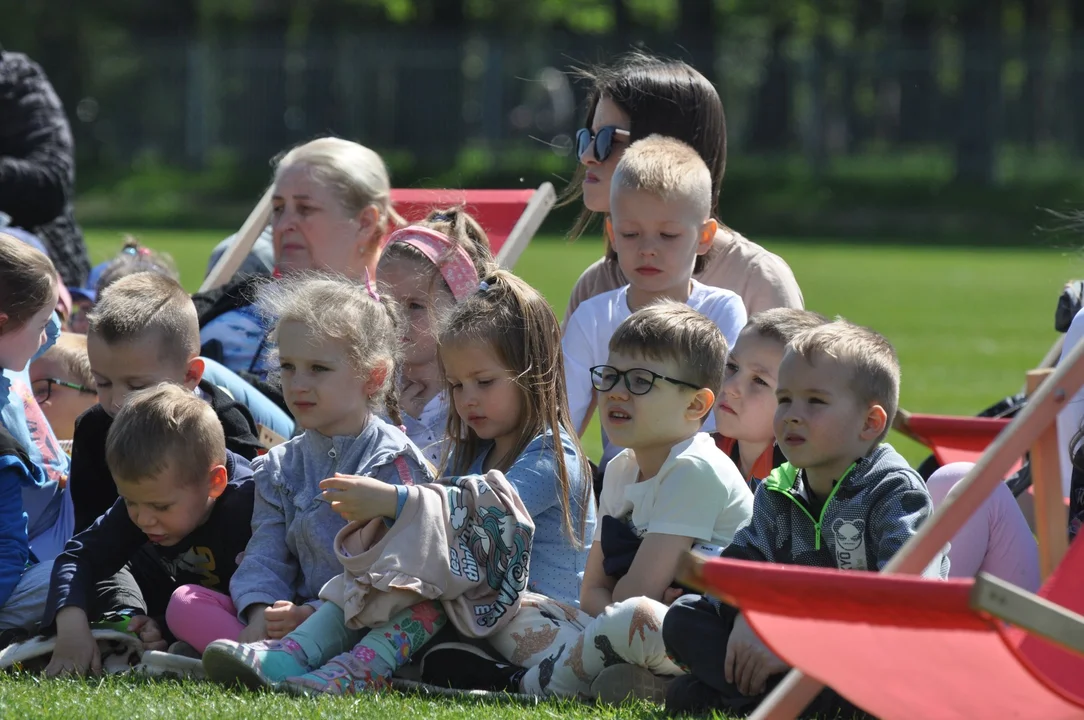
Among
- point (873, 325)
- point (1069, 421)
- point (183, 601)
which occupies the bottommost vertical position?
point (873, 325)

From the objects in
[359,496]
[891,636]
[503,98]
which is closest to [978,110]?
[503,98]

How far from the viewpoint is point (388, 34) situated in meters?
31.3

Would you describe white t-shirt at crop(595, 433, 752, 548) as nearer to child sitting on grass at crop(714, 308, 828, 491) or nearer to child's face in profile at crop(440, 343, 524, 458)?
child sitting on grass at crop(714, 308, 828, 491)

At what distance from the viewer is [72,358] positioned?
209 inches

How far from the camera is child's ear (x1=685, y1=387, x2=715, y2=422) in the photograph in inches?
154

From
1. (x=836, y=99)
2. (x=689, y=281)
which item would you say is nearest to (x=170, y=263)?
(x=689, y=281)

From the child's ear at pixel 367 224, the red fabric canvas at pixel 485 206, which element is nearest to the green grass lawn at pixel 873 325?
the red fabric canvas at pixel 485 206

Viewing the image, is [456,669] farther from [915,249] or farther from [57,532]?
[915,249]

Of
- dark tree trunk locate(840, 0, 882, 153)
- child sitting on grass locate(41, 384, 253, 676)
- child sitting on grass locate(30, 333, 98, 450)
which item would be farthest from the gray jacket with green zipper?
dark tree trunk locate(840, 0, 882, 153)

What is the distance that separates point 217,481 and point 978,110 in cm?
2805

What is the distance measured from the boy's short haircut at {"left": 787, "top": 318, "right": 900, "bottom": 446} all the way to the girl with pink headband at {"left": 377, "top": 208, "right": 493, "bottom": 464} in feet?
5.16

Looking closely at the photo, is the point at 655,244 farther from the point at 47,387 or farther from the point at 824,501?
the point at 47,387

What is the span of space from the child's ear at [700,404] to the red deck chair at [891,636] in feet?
4.28

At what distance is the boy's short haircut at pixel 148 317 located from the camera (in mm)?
4359
